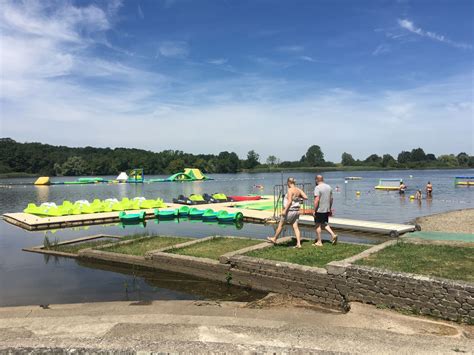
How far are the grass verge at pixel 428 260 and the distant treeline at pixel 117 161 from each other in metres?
129

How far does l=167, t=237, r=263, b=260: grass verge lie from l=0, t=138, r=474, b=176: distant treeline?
406ft

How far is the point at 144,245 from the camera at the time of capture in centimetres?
1339

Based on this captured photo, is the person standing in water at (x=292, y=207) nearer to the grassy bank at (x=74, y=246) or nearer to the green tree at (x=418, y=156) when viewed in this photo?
the grassy bank at (x=74, y=246)

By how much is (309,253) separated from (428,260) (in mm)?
2772

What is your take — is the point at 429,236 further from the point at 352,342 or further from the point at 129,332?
the point at 129,332

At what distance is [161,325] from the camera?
19.7 ft

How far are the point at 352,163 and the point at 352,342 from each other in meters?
197

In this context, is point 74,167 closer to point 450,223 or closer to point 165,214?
point 165,214

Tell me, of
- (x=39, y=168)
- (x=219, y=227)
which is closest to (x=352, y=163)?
(x=39, y=168)

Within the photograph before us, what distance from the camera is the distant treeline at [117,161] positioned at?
12681 centimetres

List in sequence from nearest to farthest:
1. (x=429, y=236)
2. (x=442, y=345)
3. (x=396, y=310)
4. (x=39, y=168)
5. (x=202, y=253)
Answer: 1. (x=442, y=345)
2. (x=396, y=310)
3. (x=202, y=253)
4. (x=429, y=236)
5. (x=39, y=168)

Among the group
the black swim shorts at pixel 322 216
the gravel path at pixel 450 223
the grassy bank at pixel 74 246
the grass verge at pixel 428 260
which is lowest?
the grassy bank at pixel 74 246

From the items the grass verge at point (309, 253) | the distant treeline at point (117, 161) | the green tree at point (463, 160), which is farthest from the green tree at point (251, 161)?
the grass verge at point (309, 253)

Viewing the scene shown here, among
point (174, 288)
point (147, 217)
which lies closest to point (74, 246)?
point (174, 288)
